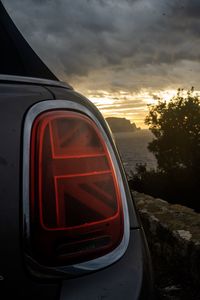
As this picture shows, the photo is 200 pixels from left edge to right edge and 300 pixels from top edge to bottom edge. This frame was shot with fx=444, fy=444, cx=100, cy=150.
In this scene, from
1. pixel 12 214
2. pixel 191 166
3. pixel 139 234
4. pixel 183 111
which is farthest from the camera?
pixel 183 111

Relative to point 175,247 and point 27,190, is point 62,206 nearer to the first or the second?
point 27,190

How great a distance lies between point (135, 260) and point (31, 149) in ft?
1.78

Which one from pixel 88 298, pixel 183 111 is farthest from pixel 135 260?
pixel 183 111

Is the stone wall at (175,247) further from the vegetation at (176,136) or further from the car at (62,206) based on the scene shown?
the vegetation at (176,136)

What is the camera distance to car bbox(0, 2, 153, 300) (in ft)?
4.67

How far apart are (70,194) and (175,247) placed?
3.39m

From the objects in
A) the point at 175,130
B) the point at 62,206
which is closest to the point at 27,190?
the point at 62,206

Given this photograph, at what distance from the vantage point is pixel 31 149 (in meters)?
1.50

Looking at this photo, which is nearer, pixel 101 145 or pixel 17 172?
pixel 17 172

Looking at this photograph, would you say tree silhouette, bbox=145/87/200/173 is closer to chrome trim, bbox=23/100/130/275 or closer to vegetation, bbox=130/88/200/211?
vegetation, bbox=130/88/200/211

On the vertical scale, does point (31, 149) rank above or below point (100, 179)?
above

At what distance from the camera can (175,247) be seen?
183 inches

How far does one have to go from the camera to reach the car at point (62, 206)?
1.42m

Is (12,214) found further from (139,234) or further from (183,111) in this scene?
(183,111)
